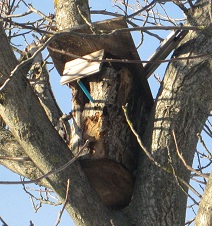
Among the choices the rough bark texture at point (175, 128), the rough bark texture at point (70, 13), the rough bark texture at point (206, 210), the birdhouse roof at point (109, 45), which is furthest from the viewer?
the rough bark texture at point (70, 13)

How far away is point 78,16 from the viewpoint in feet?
10.1

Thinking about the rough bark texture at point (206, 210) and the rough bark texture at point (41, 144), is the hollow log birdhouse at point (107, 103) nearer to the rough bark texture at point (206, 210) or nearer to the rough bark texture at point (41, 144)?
the rough bark texture at point (41, 144)

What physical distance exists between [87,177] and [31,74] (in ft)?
2.81

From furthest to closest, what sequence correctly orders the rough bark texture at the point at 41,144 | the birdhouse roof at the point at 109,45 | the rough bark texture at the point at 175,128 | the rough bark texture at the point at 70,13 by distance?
the rough bark texture at the point at 70,13 → the birdhouse roof at the point at 109,45 → the rough bark texture at the point at 175,128 → the rough bark texture at the point at 41,144

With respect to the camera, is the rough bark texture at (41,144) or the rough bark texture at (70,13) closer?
the rough bark texture at (41,144)

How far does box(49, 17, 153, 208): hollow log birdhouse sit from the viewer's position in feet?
9.11

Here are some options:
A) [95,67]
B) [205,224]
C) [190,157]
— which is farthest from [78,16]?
[205,224]

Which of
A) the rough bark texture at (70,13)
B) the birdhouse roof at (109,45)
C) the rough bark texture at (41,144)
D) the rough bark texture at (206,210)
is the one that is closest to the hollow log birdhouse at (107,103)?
the birdhouse roof at (109,45)

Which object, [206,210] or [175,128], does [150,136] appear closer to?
[175,128]

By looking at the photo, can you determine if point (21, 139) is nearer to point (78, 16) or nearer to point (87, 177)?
point (87, 177)

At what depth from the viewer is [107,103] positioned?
2.89 m

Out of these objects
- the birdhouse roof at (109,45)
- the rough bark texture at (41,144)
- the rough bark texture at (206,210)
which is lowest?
the rough bark texture at (206,210)

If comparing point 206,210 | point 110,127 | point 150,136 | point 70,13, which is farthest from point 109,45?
point 206,210

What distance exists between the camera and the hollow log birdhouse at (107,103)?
278 cm
